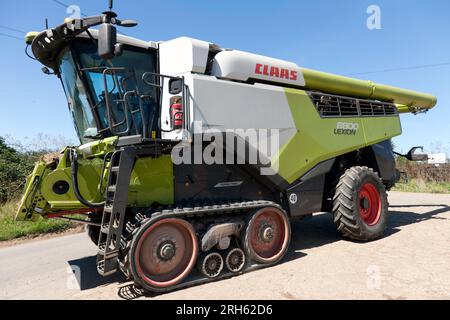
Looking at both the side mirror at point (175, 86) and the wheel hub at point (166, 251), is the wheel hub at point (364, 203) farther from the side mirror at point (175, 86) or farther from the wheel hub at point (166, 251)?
the side mirror at point (175, 86)

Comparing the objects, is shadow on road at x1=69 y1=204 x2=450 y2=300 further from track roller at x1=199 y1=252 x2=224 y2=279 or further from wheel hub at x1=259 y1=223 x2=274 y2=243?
track roller at x1=199 y1=252 x2=224 y2=279

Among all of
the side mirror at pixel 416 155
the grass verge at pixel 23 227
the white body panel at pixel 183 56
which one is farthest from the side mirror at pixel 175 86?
the side mirror at pixel 416 155

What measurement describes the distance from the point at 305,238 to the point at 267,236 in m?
1.96

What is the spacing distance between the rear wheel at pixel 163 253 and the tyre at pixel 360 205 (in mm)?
2854

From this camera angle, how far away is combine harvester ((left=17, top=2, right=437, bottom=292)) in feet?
13.3

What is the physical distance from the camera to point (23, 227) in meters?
8.44

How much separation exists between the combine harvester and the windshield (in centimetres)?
1

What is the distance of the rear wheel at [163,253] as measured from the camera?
3.83m

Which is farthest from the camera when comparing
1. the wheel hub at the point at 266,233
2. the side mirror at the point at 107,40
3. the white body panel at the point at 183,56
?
the wheel hub at the point at 266,233

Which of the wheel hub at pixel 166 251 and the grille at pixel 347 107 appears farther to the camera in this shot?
the grille at pixel 347 107

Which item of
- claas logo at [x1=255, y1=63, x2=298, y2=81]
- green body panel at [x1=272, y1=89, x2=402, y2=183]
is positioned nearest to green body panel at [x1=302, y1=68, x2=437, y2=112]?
claas logo at [x1=255, y1=63, x2=298, y2=81]

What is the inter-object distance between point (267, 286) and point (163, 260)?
4.00 ft

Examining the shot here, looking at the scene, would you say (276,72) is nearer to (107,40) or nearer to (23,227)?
(107,40)
